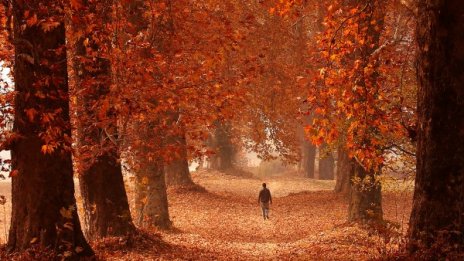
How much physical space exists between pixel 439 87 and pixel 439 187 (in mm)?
1473

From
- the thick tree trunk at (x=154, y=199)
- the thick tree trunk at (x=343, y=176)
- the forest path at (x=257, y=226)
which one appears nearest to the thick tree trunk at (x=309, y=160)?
the forest path at (x=257, y=226)

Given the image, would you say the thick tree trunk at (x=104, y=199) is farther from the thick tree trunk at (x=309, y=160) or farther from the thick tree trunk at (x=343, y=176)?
the thick tree trunk at (x=309, y=160)

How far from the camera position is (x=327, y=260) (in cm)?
1175

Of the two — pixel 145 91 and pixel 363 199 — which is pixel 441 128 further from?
pixel 363 199

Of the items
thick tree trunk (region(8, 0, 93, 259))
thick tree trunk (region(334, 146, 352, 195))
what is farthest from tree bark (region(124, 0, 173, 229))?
thick tree trunk (region(334, 146, 352, 195))

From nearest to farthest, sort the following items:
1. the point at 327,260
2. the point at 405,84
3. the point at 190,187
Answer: the point at 327,260 < the point at 405,84 < the point at 190,187

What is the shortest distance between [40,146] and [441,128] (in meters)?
6.01

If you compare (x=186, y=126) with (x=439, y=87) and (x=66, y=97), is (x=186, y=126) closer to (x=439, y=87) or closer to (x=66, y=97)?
(x=66, y=97)

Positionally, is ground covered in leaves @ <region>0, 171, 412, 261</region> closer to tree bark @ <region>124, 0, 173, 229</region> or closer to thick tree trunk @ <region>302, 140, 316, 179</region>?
tree bark @ <region>124, 0, 173, 229</region>

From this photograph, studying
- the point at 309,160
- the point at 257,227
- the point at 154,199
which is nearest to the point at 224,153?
the point at 309,160

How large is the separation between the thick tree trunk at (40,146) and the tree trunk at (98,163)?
2.11m

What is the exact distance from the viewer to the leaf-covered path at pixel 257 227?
41.4ft

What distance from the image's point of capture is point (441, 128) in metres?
7.57

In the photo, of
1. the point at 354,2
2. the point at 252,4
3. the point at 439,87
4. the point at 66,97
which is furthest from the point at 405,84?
the point at 252,4
